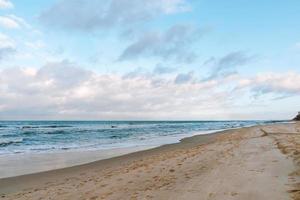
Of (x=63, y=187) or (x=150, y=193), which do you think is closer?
(x=150, y=193)

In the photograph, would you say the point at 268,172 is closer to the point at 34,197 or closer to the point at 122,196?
the point at 122,196

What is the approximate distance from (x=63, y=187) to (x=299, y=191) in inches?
242

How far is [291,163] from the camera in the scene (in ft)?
35.2

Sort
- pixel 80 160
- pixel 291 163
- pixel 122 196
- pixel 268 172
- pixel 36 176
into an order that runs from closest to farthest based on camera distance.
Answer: pixel 122 196 < pixel 268 172 < pixel 291 163 < pixel 36 176 < pixel 80 160

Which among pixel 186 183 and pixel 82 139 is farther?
pixel 82 139

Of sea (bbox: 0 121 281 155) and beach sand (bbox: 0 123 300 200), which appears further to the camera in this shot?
sea (bbox: 0 121 281 155)

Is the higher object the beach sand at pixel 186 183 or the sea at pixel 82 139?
the sea at pixel 82 139

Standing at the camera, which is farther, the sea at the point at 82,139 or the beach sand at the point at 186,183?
the sea at the point at 82,139

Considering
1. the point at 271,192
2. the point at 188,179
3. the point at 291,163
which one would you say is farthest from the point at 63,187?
the point at 291,163

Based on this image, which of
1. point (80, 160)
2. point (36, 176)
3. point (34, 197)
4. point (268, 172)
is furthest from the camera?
point (80, 160)

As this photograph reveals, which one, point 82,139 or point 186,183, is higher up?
point 82,139

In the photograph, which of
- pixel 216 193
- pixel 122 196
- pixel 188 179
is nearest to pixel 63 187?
pixel 122 196

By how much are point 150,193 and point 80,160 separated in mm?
10136

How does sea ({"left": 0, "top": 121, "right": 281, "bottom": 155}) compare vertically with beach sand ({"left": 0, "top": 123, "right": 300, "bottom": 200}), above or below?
above
